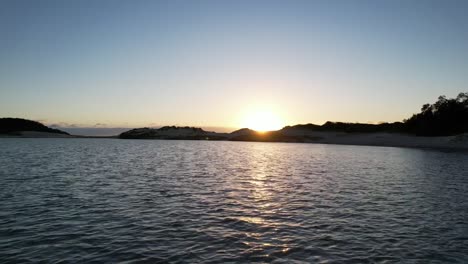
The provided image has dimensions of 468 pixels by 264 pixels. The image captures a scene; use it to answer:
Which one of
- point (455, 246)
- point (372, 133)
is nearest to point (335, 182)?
point (455, 246)

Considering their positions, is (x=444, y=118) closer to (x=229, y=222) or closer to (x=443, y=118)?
(x=443, y=118)

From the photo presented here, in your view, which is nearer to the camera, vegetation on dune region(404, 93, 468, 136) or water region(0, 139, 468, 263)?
water region(0, 139, 468, 263)

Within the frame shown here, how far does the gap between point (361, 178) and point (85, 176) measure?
3350 centimetres

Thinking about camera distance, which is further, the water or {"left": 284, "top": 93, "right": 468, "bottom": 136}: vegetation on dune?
{"left": 284, "top": 93, "right": 468, "bottom": 136}: vegetation on dune

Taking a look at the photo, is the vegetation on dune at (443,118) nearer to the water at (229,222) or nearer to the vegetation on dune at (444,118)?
the vegetation on dune at (444,118)

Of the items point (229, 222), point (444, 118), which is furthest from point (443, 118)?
point (229, 222)

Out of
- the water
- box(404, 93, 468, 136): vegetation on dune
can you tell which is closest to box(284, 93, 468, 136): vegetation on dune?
box(404, 93, 468, 136): vegetation on dune

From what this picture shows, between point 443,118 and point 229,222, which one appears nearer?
point 229,222

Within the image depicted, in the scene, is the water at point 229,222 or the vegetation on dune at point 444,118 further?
the vegetation on dune at point 444,118

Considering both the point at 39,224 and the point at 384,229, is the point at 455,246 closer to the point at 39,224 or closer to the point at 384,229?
the point at 384,229

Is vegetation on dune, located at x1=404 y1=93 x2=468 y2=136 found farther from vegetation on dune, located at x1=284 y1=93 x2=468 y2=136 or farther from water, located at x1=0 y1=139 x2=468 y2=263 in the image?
water, located at x1=0 y1=139 x2=468 y2=263

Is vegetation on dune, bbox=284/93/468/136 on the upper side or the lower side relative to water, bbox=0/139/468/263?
upper

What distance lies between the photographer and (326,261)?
51.8 feet

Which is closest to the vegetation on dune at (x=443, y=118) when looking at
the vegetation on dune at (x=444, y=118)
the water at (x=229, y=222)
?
the vegetation on dune at (x=444, y=118)
